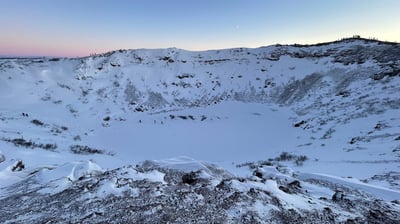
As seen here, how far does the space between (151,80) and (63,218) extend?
37.1m

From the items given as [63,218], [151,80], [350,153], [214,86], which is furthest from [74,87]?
[63,218]

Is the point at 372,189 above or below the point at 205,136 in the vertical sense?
above

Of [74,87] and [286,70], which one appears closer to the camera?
[74,87]

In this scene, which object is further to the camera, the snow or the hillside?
the snow

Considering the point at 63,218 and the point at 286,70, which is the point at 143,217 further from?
the point at 286,70

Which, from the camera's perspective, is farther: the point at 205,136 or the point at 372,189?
the point at 205,136

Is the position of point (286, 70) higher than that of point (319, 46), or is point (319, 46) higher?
point (319, 46)

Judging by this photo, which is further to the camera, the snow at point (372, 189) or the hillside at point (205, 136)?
the snow at point (372, 189)

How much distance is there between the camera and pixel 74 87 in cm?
3716

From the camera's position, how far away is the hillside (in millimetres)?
7082

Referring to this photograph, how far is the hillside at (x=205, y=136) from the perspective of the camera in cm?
708

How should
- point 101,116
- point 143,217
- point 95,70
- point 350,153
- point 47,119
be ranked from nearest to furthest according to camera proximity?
point 143,217, point 350,153, point 47,119, point 101,116, point 95,70

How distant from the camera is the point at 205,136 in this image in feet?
84.5

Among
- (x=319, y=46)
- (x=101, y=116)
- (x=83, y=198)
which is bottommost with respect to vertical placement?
(x=101, y=116)
